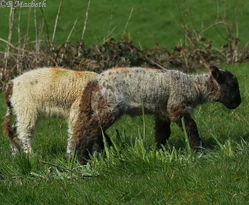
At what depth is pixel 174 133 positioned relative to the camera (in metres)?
10.4

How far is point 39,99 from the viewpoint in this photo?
958cm

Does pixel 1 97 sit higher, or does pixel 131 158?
pixel 131 158

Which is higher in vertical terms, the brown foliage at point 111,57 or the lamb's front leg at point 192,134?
the lamb's front leg at point 192,134

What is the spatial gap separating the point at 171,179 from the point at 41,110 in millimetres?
3248

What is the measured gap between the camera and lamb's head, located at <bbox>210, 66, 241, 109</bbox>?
384 inches

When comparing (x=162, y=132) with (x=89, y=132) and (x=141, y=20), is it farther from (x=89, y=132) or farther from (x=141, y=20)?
(x=141, y=20)

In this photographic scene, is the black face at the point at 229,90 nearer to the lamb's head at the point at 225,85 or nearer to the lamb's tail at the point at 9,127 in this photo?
the lamb's head at the point at 225,85

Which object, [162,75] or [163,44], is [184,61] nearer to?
[163,44]

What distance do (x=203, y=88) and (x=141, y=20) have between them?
16.2 metres

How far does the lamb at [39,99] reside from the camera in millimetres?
9578

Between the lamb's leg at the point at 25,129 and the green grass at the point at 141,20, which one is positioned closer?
the lamb's leg at the point at 25,129

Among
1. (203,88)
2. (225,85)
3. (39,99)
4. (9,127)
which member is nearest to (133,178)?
(39,99)

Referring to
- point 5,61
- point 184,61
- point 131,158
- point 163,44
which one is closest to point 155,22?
point 163,44

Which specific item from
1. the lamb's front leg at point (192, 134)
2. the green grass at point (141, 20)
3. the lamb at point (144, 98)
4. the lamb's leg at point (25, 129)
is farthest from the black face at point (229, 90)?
the green grass at point (141, 20)
